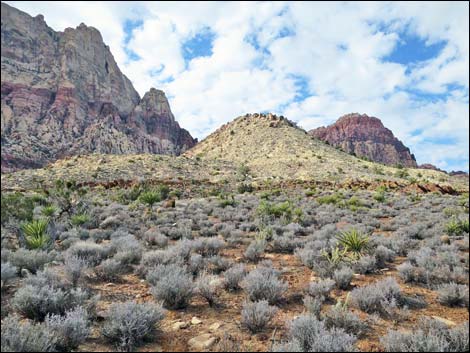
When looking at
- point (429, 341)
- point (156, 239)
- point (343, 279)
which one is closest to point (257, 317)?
point (429, 341)

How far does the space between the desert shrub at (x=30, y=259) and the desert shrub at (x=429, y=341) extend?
6462 millimetres

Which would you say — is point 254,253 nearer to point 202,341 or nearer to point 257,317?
point 257,317

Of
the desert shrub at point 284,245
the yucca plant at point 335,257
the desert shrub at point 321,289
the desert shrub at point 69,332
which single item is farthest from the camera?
the desert shrub at point 284,245

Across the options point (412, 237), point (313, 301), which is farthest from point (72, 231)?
point (412, 237)

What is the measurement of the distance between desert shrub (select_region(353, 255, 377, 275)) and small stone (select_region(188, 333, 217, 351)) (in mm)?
4499

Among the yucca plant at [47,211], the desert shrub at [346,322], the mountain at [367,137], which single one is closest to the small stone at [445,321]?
the desert shrub at [346,322]

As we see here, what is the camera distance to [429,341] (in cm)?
377

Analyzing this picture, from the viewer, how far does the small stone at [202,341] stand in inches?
168

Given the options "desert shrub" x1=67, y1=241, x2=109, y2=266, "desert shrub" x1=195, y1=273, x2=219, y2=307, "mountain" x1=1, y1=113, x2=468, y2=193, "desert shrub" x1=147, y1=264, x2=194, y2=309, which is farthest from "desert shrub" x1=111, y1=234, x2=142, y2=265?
"mountain" x1=1, y1=113, x2=468, y2=193

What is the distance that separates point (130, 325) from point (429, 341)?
3587 mm

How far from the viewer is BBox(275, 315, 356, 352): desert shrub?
146 inches

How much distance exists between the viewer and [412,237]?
442 inches

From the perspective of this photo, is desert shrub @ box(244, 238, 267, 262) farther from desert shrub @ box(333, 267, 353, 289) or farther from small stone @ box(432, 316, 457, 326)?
small stone @ box(432, 316, 457, 326)

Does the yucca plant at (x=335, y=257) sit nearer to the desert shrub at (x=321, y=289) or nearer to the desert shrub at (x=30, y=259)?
the desert shrub at (x=321, y=289)
